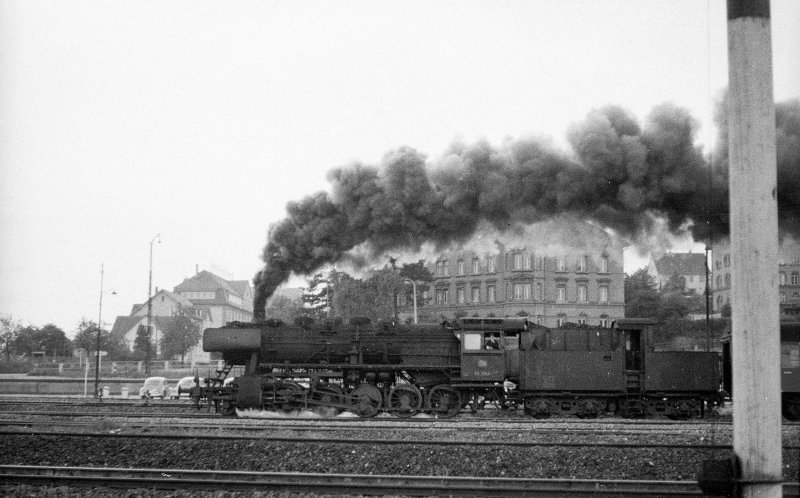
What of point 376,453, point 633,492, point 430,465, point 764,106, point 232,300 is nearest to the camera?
point 764,106

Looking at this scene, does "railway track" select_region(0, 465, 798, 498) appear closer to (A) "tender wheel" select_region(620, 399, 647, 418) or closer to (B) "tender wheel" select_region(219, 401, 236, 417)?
(B) "tender wheel" select_region(219, 401, 236, 417)

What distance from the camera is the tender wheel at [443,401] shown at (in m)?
22.2

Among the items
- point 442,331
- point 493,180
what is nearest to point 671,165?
point 493,180

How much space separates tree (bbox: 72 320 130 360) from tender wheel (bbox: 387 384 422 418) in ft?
168

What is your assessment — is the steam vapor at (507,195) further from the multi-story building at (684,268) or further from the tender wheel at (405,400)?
the multi-story building at (684,268)

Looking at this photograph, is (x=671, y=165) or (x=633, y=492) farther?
(x=671, y=165)

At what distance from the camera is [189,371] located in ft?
178

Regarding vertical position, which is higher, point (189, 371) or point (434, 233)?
point (434, 233)

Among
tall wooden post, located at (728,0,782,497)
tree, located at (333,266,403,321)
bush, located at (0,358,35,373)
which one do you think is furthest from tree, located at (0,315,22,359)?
tall wooden post, located at (728,0,782,497)

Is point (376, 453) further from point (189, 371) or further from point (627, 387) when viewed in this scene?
point (189, 371)

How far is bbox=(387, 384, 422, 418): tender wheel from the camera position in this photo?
22062 mm

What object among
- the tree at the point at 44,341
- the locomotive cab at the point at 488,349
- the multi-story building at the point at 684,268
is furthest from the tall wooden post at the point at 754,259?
the multi-story building at the point at 684,268

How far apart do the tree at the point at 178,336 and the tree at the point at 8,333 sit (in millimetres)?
12856

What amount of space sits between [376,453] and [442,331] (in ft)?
32.6
